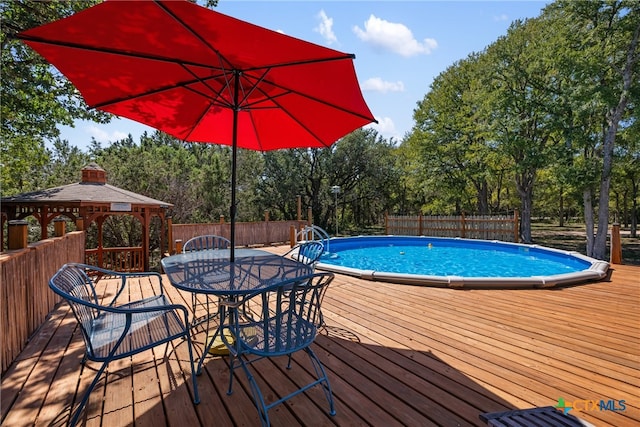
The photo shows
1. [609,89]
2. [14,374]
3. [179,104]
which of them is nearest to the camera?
[14,374]

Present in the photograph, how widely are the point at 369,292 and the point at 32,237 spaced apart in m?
14.6

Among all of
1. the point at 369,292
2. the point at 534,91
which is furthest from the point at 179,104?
the point at 534,91

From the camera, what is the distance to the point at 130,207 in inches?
273

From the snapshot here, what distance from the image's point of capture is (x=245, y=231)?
1083 centimetres

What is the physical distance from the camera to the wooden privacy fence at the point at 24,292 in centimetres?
224

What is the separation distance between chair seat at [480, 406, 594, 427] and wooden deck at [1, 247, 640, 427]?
28 centimetres

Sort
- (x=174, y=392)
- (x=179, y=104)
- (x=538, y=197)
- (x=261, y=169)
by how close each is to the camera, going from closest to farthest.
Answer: (x=174, y=392) → (x=179, y=104) → (x=261, y=169) → (x=538, y=197)

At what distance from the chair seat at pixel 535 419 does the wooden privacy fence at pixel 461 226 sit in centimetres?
1203

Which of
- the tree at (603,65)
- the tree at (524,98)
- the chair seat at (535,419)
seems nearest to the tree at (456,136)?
the tree at (524,98)

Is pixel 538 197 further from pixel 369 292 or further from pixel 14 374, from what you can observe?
pixel 14 374

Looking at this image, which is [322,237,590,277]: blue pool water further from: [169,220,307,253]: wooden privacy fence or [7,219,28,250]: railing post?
[7,219,28,250]: railing post

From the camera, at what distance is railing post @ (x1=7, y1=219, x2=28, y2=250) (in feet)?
8.79

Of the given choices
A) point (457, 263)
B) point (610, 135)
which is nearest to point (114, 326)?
point (457, 263)

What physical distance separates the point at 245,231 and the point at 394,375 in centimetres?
925
